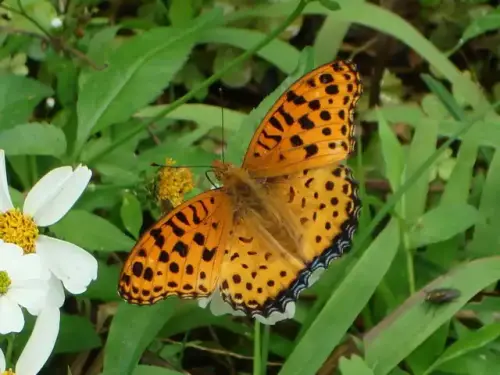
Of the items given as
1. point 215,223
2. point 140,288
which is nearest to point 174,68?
point 215,223

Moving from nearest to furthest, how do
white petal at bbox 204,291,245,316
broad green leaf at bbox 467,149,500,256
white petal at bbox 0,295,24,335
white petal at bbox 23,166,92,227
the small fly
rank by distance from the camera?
A: 1. white petal at bbox 0,295,24,335
2. white petal at bbox 23,166,92,227
3. white petal at bbox 204,291,245,316
4. the small fly
5. broad green leaf at bbox 467,149,500,256

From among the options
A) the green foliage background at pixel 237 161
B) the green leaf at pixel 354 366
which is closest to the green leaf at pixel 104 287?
the green foliage background at pixel 237 161

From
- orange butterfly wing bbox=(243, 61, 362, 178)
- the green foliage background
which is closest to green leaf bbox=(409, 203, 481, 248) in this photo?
the green foliage background

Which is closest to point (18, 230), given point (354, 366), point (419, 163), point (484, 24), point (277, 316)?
point (277, 316)

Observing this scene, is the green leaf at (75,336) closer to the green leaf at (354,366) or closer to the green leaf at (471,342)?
the green leaf at (354,366)

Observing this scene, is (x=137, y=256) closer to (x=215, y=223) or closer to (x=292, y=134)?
(x=215, y=223)

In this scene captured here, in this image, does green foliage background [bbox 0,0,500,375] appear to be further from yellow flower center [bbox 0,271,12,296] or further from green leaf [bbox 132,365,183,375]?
yellow flower center [bbox 0,271,12,296]
